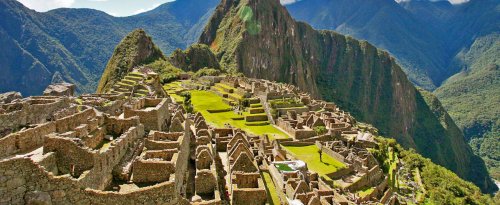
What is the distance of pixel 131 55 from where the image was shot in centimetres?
13162

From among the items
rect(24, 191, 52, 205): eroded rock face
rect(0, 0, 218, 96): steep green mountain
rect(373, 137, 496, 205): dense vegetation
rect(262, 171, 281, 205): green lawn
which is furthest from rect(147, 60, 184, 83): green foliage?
rect(24, 191, 52, 205): eroded rock face

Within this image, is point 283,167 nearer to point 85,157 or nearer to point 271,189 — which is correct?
point 271,189

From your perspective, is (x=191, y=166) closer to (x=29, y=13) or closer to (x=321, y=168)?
(x=321, y=168)

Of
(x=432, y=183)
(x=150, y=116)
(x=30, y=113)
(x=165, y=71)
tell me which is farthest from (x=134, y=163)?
(x=165, y=71)

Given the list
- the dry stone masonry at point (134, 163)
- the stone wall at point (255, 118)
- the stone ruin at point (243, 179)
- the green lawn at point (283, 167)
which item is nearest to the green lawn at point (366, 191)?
the dry stone masonry at point (134, 163)

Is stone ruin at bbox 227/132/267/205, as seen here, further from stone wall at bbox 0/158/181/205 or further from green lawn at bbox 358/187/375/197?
green lawn at bbox 358/187/375/197

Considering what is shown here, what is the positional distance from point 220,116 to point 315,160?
72.2 feet

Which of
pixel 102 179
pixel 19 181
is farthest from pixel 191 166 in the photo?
pixel 19 181

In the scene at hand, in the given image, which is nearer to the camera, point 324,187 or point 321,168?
point 324,187

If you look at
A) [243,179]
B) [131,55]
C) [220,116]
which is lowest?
[220,116]

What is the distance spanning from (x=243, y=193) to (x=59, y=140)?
442 inches

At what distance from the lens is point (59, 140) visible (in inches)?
659

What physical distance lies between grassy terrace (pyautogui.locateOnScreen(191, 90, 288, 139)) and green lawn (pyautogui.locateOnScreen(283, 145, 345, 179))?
427 centimetres

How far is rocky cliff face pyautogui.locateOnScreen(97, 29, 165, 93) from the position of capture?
121m
